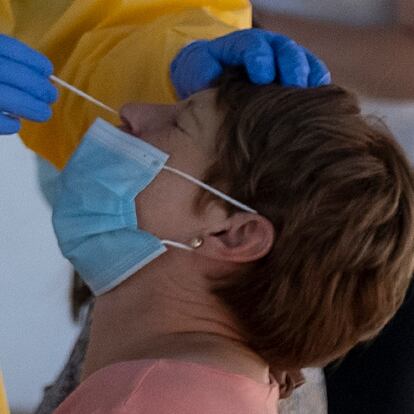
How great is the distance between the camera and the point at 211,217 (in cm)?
109

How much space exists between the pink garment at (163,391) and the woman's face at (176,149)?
193 millimetres

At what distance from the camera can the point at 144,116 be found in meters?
1.16

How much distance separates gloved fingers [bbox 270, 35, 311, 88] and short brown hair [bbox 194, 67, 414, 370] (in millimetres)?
35

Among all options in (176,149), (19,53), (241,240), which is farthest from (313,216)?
(19,53)

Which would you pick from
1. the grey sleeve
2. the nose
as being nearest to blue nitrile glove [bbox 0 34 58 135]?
the nose

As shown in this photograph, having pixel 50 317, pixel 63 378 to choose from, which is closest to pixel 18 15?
pixel 63 378

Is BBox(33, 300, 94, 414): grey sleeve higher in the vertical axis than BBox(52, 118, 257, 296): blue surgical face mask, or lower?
lower

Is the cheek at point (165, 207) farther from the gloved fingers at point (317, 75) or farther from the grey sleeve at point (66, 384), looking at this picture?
the grey sleeve at point (66, 384)

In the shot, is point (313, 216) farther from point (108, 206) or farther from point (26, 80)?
point (26, 80)

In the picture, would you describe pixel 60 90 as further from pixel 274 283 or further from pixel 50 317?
pixel 50 317

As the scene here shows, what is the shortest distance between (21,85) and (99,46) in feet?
1.12

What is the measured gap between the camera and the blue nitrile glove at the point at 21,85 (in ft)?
3.37

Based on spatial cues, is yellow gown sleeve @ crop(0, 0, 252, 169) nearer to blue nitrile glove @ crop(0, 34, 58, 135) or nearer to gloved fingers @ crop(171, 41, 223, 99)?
gloved fingers @ crop(171, 41, 223, 99)

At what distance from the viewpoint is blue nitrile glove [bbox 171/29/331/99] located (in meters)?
1.14
